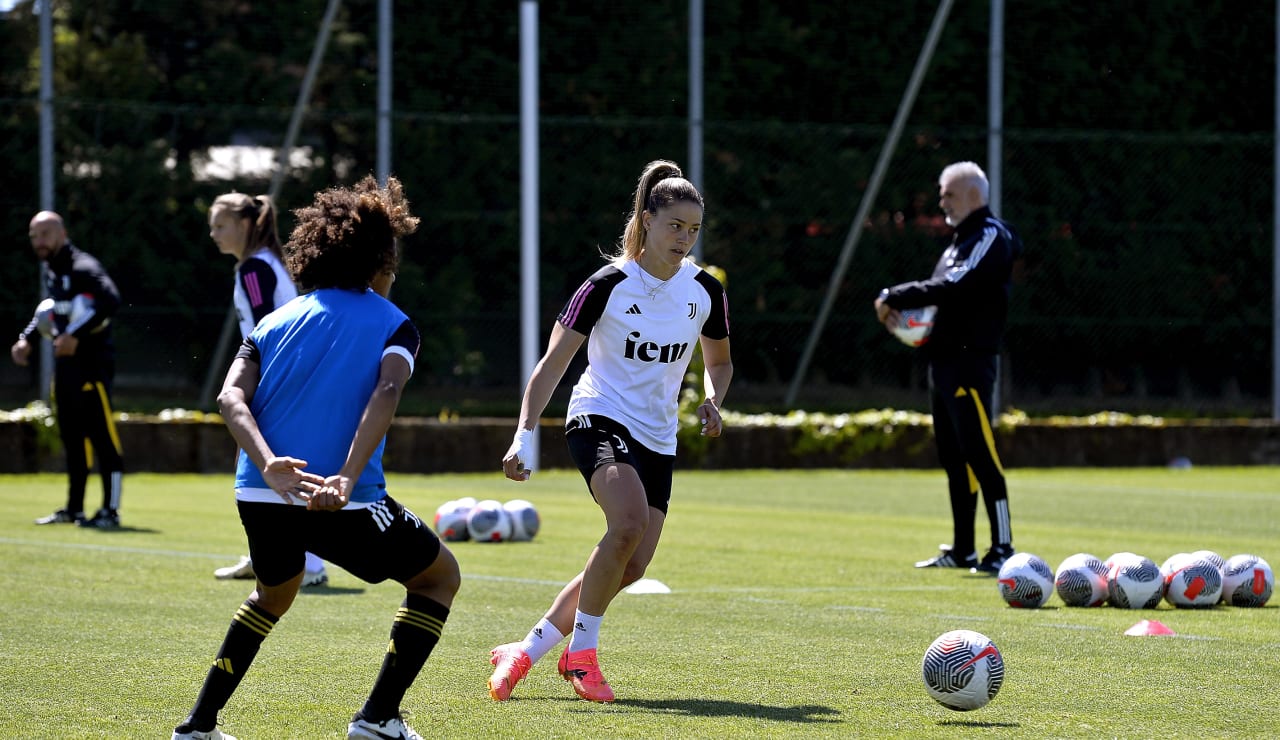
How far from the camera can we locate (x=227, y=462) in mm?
17484

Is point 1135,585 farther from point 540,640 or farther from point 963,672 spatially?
point 540,640

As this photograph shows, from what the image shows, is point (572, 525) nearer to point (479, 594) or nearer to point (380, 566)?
point (479, 594)

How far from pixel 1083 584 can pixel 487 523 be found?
426 centimetres

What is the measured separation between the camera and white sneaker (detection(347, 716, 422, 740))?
195 inches

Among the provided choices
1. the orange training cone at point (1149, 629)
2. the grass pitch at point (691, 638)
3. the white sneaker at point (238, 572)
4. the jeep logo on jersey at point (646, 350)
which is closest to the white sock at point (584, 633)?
the grass pitch at point (691, 638)

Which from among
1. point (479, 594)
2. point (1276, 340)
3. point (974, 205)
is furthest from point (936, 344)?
point (1276, 340)

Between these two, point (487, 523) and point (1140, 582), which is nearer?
point (1140, 582)

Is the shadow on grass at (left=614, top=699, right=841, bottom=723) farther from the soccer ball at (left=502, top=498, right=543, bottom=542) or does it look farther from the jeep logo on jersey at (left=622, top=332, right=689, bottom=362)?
the soccer ball at (left=502, top=498, right=543, bottom=542)

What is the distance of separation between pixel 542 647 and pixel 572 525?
6.63 m

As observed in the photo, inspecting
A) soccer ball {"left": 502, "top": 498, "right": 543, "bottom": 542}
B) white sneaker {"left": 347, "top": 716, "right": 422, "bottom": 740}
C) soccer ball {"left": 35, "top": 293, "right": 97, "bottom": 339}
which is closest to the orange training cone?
white sneaker {"left": 347, "top": 716, "right": 422, "bottom": 740}

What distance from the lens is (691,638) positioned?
7387 mm

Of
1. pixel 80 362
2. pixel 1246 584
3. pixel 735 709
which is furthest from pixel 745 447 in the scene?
pixel 735 709

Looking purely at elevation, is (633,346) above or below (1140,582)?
above

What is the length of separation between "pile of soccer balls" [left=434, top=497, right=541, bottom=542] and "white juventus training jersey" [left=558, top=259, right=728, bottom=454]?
5.14 metres
